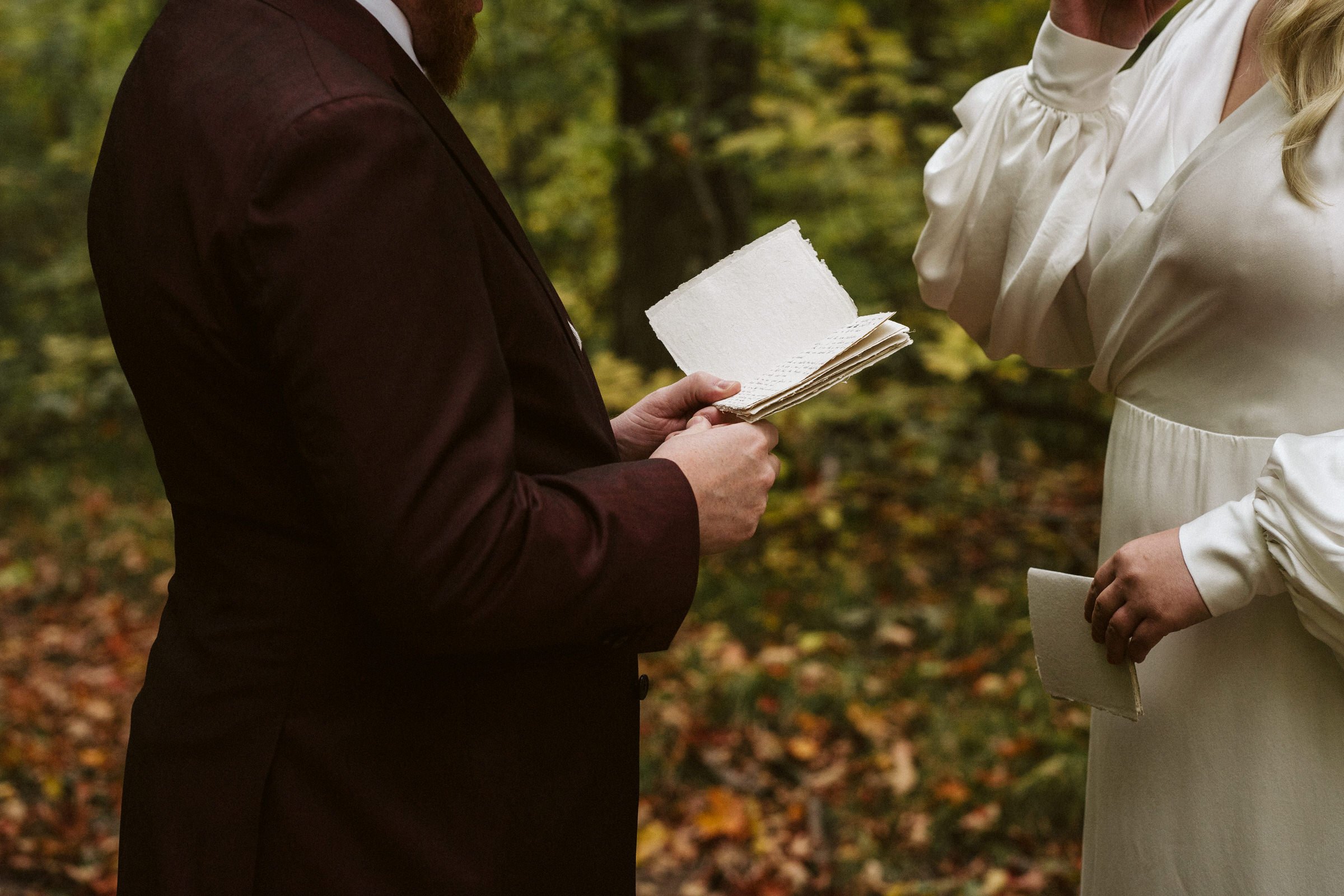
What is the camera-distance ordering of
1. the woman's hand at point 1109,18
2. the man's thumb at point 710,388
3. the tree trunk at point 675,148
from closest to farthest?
the man's thumb at point 710,388, the woman's hand at point 1109,18, the tree trunk at point 675,148

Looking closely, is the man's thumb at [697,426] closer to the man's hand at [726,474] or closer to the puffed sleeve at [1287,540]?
the man's hand at [726,474]

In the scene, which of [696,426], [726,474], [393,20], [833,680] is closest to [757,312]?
[696,426]

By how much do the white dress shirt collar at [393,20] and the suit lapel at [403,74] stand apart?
23 mm

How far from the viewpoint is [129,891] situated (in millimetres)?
1449

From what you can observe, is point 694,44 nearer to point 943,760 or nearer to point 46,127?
point 943,760

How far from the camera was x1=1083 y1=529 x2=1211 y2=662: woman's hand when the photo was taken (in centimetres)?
151

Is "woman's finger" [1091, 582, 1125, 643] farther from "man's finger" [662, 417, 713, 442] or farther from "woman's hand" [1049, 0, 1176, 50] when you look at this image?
"woman's hand" [1049, 0, 1176, 50]

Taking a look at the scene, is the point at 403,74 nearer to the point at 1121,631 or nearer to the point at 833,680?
the point at 1121,631

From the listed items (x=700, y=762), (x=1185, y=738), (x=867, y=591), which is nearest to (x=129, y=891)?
(x=1185, y=738)

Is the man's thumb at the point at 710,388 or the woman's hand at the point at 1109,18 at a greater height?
the woman's hand at the point at 1109,18

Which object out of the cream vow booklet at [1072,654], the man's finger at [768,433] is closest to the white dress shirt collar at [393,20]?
the man's finger at [768,433]

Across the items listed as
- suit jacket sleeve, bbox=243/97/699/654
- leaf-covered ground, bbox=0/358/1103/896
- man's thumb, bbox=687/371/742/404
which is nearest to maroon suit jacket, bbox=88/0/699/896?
suit jacket sleeve, bbox=243/97/699/654

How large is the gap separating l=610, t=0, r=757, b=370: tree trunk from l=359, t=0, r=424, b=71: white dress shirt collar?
3658mm

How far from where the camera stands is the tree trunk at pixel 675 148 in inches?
199
